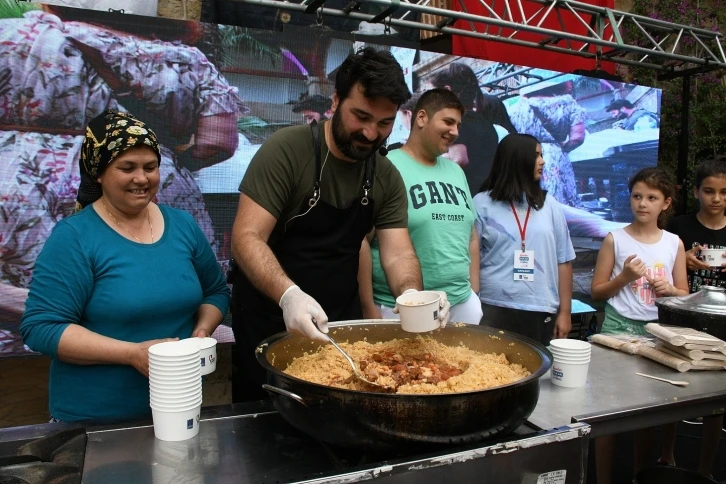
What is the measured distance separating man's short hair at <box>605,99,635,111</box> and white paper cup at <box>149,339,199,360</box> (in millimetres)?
4553

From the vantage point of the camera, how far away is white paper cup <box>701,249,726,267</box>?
2896 mm

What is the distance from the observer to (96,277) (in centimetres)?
159

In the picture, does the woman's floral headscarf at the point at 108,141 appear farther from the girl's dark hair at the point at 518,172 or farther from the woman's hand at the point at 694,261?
the woman's hand at the point at 694,261

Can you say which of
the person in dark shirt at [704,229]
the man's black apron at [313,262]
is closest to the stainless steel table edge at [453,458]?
the man's black apron at [313,262]

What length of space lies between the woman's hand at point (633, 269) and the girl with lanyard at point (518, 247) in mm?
400

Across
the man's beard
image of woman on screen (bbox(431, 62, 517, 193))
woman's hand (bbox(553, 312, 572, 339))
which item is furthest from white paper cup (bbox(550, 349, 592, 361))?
image of woman on screen (bbox(431, 62, 517, 193))

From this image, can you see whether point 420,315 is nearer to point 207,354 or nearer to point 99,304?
point 207,354

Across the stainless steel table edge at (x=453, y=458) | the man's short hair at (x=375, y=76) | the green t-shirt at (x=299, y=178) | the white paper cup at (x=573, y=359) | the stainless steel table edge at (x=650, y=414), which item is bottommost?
the stainless steel table edge at (x=650, y=414)

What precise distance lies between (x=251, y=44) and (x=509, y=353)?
2444 millimetres

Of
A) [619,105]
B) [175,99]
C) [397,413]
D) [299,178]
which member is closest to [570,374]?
[397,413]

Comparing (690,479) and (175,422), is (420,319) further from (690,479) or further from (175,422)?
(690,479)

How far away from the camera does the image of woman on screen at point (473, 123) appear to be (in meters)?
3.93

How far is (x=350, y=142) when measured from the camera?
190cm

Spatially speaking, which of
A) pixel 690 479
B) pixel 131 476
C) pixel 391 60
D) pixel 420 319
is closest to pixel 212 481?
A: pixel 131 476
